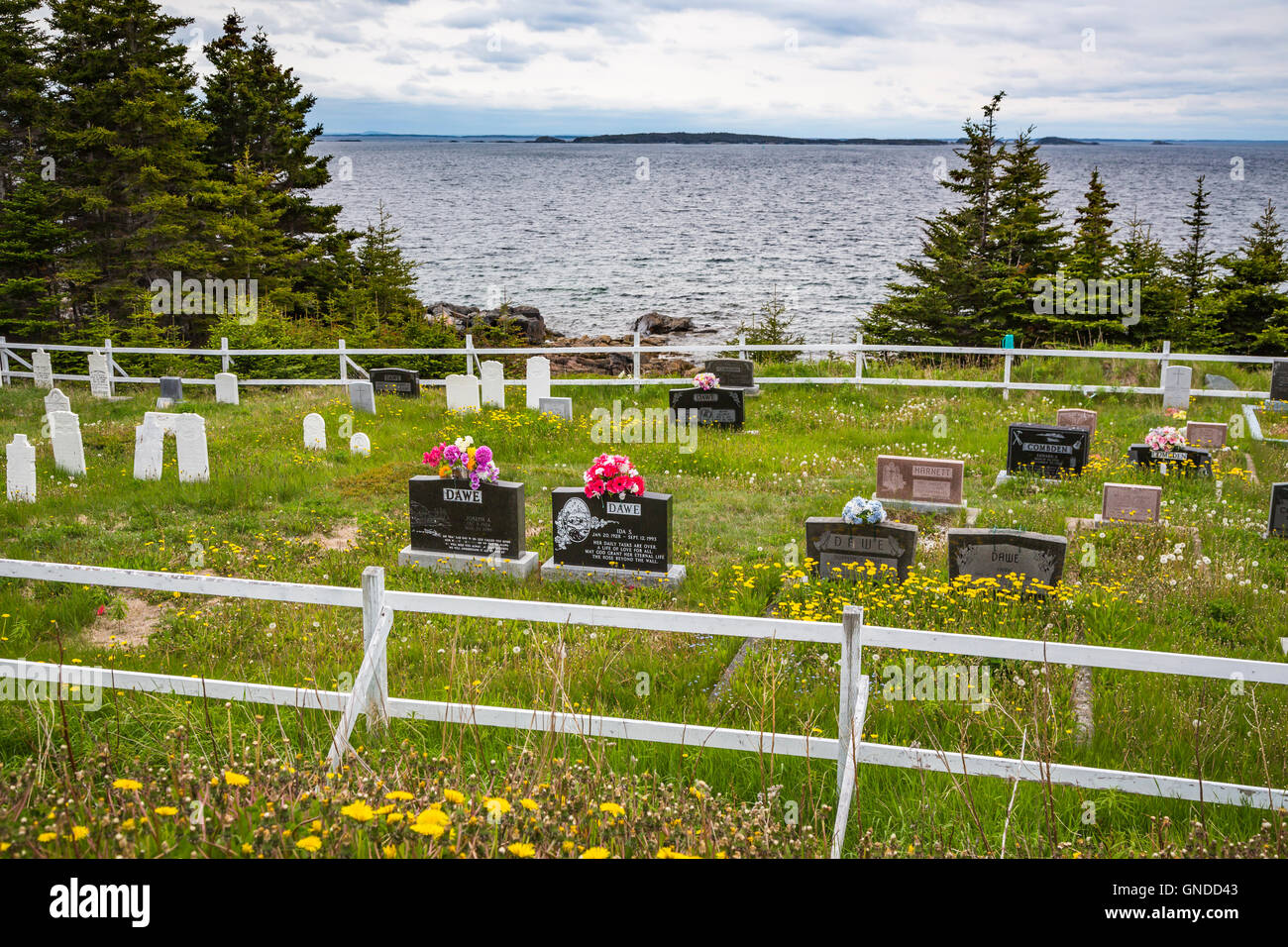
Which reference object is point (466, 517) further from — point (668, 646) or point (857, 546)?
point (857, 546)

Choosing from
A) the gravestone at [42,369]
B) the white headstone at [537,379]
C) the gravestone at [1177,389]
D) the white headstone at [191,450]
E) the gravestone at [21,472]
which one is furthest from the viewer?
the gravestone at [42,369]

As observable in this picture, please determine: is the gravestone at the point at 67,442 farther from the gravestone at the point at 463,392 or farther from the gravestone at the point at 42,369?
the gravestone at the point at 42,369

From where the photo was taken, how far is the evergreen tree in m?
27.2

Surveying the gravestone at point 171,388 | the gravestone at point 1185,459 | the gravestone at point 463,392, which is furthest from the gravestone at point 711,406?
the gravestone at point 171,388

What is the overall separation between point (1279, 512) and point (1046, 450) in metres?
3.54

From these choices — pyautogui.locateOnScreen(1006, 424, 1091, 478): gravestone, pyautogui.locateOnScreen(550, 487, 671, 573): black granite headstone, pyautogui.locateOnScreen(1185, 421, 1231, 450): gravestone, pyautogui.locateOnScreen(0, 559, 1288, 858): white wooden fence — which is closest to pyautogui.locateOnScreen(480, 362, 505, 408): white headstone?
pyautogui.locateOnScreen(550, 487, 671, 573): black granite headstone

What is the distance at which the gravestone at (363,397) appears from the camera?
1942 cm

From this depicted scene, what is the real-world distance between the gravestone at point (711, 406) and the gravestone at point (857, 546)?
26.3 ft

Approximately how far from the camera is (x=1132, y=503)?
11852mm

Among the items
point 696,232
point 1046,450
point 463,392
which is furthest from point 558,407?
point 696,232
